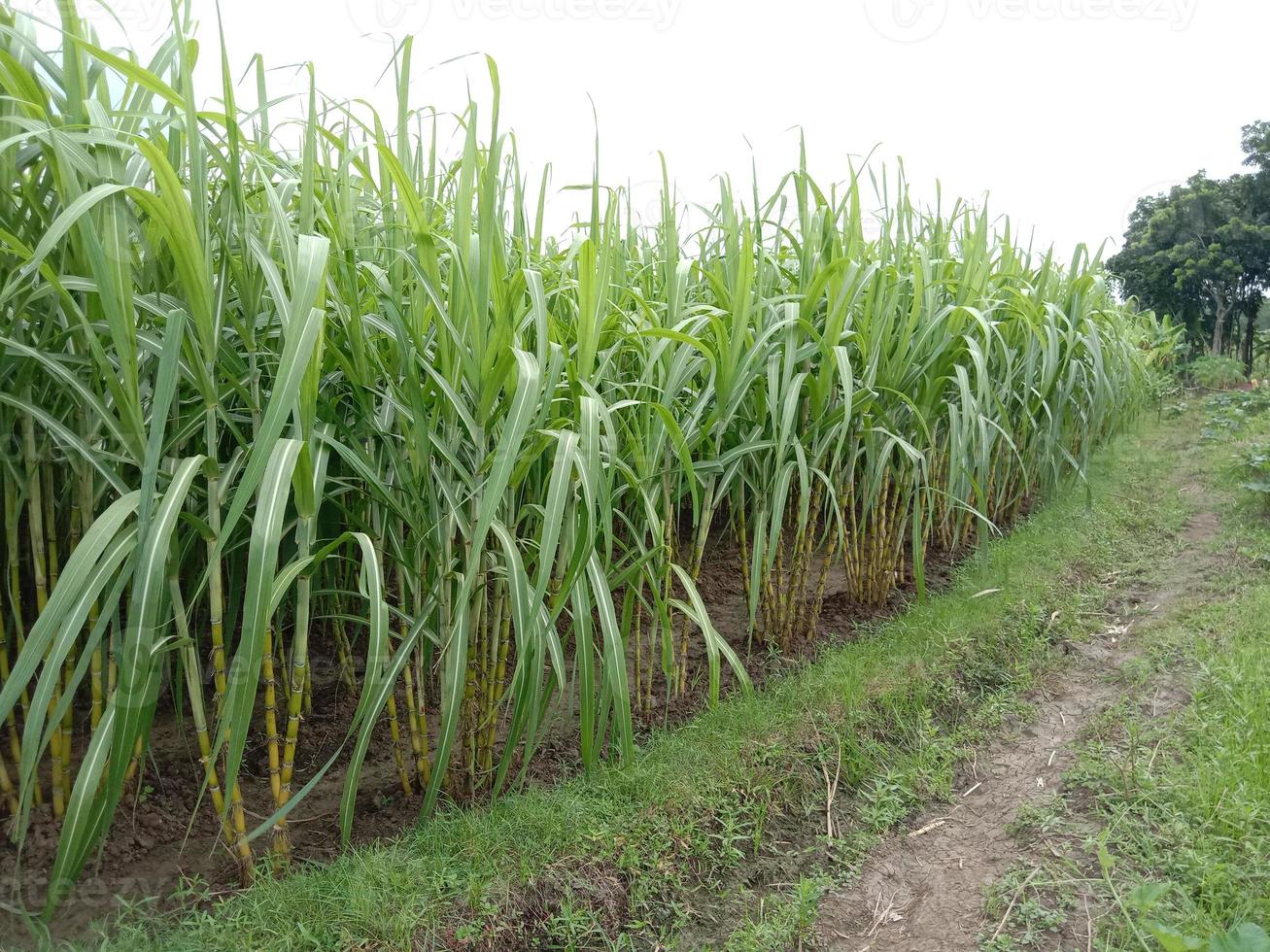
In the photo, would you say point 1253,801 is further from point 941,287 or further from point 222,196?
point 222,196

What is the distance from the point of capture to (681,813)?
4.73 feet

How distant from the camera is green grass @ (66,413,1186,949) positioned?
1.10 meters

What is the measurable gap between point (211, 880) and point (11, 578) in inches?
20.6

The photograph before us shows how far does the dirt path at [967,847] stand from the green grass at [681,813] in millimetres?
65

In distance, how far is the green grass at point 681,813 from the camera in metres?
1.10

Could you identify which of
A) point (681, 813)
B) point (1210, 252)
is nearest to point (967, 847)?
point (681, 813)

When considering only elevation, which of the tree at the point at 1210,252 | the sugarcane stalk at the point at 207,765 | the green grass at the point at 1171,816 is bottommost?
the green grass at the point at 1171,816

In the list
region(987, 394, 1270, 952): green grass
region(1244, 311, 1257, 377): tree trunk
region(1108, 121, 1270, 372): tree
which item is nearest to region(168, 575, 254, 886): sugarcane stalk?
region(987, 394, 1270, 952): green grass

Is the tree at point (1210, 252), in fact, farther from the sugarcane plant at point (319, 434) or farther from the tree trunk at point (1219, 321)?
the sugarcane plant at point (319, 434)

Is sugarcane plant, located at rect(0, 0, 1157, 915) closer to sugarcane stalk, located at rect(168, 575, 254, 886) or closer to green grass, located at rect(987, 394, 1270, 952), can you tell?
sugarcane stalk, located at rect(168, 575, 254, 886)

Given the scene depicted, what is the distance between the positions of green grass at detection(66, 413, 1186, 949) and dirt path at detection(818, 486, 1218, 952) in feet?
0.21

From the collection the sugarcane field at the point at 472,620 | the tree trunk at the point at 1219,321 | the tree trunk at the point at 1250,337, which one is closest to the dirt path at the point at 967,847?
the sugarcane field at the point at 472,620

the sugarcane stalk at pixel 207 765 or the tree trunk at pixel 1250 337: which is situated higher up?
the tree trunk at pixel 1250 337

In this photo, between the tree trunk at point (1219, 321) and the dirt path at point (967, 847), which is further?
the tree trunk at point (1219, 321)
